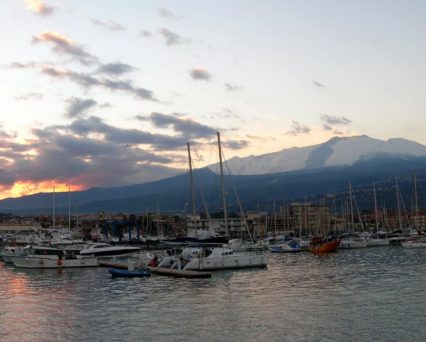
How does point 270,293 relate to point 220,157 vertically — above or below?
below

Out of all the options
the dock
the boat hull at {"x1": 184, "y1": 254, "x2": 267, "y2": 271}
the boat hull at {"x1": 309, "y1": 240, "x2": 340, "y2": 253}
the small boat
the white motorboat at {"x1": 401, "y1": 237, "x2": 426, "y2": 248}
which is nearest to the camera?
the dock

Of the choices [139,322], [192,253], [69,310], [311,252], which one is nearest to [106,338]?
[139,322]

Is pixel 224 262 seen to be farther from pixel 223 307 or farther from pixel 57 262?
pixel 223 307

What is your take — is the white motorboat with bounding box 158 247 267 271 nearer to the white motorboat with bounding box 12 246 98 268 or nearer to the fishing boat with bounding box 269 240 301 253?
the white motorboat with bounding box 12 246 98 268

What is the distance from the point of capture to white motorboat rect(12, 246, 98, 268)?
2515 inches

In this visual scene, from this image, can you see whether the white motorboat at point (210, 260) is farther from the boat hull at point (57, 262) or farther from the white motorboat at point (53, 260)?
the white motorboat at point (53, 260)

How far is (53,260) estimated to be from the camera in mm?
64188

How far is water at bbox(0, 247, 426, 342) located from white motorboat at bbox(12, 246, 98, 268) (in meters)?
9.98

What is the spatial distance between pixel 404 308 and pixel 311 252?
56092mm

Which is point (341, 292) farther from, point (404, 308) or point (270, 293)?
point (404, 308)

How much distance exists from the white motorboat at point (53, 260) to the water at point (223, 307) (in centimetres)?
998

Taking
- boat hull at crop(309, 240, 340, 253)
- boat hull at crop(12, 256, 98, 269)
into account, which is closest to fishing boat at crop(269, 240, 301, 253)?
boat hull at crop(309, 240, 340, 253)

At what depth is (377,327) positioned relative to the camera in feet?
87.8

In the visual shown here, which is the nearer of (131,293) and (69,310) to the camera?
(69,310)
